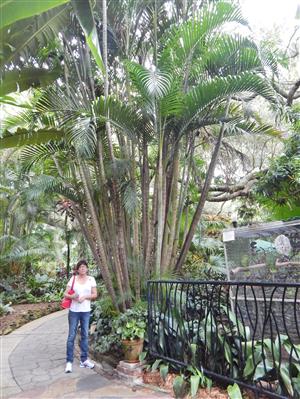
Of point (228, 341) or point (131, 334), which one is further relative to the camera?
point (131, 334)

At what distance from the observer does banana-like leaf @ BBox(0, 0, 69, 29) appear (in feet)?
7.33

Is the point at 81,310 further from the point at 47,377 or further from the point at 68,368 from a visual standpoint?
the point at 47,377

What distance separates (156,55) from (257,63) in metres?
1.56

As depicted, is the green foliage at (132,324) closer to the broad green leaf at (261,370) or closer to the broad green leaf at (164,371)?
the broad green leaf at (164,371)

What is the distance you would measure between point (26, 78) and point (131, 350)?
13.3ft

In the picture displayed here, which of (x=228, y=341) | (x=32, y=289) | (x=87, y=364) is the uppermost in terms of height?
(x=32, y=289)

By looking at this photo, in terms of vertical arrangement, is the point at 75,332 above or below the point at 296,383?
above

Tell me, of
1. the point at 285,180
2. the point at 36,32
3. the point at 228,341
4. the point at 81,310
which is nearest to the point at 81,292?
the point at 81,310

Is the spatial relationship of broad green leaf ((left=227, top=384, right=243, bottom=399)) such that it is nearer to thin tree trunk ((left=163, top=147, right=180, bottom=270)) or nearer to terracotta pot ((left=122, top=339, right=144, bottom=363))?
terracotta pot ((left=122, top=339, right=144, bottom=363))

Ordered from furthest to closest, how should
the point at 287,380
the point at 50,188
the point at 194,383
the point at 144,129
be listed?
1. the point at 50,188
2. the point at 144,129
3. the point at 194,383
4. the point at 287,380

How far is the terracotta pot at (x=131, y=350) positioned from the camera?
432cm

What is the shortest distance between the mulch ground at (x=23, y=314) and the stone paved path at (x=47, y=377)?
830mm

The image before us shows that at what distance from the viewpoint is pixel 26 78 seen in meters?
5.43

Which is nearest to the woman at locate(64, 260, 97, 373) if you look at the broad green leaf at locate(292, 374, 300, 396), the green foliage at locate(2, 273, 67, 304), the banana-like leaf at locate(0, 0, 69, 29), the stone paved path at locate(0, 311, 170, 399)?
the stone paved path at locate(0, 311, 170, 399)
